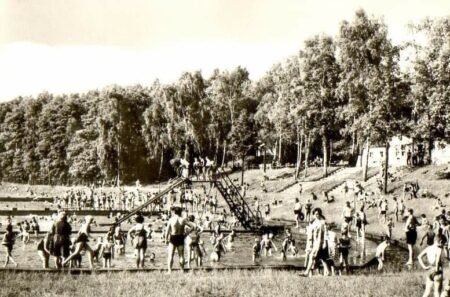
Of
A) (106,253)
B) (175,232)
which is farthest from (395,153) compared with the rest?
(175,232)

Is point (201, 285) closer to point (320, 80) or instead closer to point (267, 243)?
point (267, 243)

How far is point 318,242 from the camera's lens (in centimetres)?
1858

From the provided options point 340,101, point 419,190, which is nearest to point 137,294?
point 419,190

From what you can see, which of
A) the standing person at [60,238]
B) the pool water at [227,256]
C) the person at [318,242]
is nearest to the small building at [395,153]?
the pool water at [227,256]

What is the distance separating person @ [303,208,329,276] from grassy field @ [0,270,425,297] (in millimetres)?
955

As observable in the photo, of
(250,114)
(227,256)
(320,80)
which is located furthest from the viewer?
(250,114)

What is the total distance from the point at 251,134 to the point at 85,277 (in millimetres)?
71139

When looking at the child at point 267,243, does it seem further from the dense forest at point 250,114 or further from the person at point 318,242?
the dense forest at point 250,114

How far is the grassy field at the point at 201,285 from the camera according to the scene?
15.3 metres

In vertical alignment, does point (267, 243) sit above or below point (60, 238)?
below

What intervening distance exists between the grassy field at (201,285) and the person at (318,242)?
0.96 m

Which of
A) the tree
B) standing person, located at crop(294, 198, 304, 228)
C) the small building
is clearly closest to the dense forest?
the tree

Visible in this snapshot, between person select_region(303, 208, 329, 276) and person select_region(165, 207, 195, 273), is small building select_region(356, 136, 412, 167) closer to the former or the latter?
person select_region(303, 208, 329, 276)

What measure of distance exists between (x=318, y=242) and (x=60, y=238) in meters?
8.59
